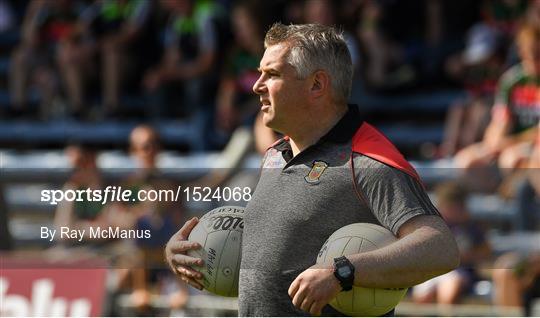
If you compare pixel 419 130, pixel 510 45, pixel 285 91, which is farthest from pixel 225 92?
pixel 285 91

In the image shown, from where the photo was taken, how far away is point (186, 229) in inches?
170

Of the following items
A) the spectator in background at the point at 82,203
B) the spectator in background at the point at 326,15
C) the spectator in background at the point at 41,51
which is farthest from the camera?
the spectator in background at the point at 41,51

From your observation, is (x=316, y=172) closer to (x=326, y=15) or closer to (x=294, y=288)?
(x=294, y=288)

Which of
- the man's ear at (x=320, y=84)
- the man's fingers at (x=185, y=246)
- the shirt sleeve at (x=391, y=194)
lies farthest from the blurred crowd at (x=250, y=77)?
the shirt sleeve at (x=391, y=194)

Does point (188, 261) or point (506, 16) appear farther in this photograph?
point (506, 16)

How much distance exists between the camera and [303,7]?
11.4m

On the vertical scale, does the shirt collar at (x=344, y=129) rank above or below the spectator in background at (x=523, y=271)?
below

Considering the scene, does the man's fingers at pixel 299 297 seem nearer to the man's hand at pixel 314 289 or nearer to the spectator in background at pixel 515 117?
the man's hand at pixel 314 289

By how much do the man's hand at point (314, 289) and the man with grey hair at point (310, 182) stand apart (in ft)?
0.20

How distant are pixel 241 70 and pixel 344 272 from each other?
7.85 meters

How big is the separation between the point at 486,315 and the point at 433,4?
14.6 ft

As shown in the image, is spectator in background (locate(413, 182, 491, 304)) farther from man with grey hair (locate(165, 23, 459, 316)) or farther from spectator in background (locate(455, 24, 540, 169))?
→ man with grey hair (locate(165, 23, 459, 316))

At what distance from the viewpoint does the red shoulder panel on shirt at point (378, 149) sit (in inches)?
156

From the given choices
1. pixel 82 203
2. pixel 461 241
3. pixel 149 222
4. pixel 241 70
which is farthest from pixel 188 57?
pixel 149 222
